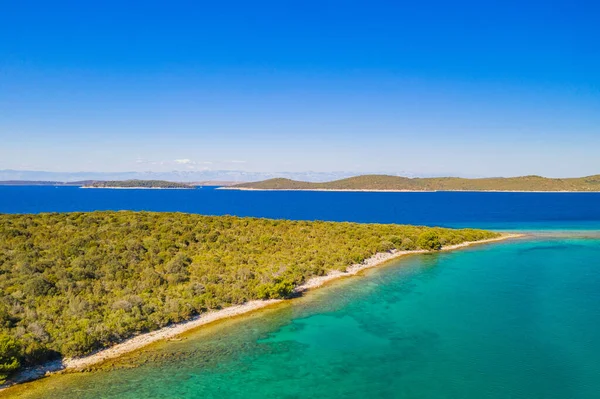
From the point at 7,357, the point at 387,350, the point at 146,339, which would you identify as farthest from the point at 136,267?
the point at 387,350

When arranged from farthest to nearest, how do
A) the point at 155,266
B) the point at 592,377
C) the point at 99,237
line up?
1. the point at 99,237
2. the point at 155,266
3. the point at 592,377

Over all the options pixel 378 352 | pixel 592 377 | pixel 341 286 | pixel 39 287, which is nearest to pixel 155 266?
pixel 39 287

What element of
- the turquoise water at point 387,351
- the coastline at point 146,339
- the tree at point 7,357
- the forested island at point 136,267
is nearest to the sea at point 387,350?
the turquoise water at point 387,351

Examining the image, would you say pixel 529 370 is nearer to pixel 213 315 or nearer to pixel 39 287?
pixel 213 315

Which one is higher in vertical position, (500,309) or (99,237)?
(99,237)

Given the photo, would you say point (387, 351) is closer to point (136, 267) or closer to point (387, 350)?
point (387, 350)

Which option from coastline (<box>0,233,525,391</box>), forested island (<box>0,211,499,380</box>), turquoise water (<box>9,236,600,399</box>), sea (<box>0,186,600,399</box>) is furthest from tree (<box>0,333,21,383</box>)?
turquoise water (<box>9,236,600,399</box>)

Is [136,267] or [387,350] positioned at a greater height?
[136,267]
